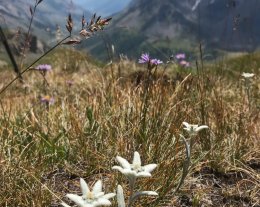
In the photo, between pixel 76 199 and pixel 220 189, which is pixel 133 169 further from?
pixel 220 189

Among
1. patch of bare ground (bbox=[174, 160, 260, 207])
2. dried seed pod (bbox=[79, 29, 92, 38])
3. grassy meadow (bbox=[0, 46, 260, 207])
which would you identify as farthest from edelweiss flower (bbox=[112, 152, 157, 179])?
patch of bare ground (bbox=[174, 160, 260, 207])

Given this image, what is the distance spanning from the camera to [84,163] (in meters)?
4.61

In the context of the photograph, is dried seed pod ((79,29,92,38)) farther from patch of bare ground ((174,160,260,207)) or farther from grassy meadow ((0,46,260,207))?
patch of bare ground ((174,160,260,207))

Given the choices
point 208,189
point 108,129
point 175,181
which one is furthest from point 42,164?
point 208,189

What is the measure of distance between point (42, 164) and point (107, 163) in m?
0.60

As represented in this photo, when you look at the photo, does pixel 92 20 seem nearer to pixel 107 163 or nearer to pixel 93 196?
pixel 93 196

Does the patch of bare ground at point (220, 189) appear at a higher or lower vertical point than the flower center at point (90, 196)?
lower

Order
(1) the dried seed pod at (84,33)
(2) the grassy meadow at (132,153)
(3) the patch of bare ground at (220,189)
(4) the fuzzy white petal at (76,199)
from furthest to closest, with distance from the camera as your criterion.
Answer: (3) the patch of bare ground at (220,189) < (2) the grassy meadow at (132,153) < (1) the dried seed pod at (84,33) < (4) the fuzzy white petal at (76,199)

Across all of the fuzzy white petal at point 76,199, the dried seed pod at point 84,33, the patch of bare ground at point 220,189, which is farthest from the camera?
the patch of bare ground at point 220,189

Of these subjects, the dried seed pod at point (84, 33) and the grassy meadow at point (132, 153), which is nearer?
the dried seed pod at point (84, 33)

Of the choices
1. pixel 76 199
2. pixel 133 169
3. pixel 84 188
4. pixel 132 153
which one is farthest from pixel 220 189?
pixel 76 199

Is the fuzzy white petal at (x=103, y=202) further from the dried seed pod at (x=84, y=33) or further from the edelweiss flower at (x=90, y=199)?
the dried seed pod at (x=84, y=33)

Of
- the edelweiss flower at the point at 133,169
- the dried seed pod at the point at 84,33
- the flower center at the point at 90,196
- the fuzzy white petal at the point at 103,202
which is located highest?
the dried seed pod at the point at 84,33

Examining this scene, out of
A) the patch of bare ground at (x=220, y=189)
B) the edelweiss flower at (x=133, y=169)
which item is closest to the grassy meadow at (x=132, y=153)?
the patch of bare ground at (x=220, y=189)
